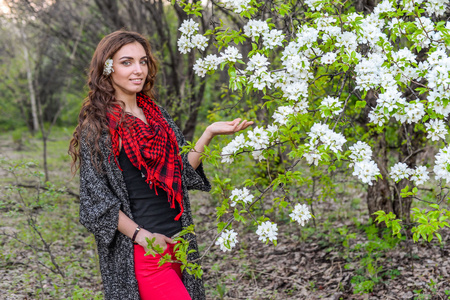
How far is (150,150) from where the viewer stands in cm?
228

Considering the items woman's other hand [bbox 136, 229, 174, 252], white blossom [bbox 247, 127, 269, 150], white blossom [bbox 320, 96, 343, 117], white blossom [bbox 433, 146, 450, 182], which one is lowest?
woman's other hand [bbox 136, 229, 174, 252]

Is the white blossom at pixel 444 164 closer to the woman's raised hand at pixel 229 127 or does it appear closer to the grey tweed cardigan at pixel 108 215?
the woman's raised hand at pixel 229 127

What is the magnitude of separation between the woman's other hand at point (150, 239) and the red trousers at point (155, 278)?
0.17 feet

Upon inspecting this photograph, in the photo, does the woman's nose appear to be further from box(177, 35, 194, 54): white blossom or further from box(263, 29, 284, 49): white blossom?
box(263, 29, 284, 49): white blossom

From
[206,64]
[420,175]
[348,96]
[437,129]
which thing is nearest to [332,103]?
[348,96]

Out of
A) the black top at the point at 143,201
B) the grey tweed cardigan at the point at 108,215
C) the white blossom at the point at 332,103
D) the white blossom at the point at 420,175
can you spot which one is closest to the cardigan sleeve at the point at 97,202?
the grey tweed cardigan at the point at 108,215

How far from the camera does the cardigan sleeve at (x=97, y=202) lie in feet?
7.28

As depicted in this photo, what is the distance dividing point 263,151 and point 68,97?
817 inches

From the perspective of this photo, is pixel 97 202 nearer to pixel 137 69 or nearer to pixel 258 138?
pixel 137 69

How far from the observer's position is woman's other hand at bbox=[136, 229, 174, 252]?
86.7 inches

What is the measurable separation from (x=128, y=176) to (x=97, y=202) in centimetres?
21

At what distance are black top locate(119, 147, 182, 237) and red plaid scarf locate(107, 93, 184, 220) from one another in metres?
0.04

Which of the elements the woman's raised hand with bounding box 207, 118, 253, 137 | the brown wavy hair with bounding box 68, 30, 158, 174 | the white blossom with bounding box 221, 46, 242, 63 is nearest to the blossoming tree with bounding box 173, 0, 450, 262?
the white blossom with bounding box 221, 46, 242, 63

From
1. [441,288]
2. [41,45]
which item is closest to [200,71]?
[441,288]
